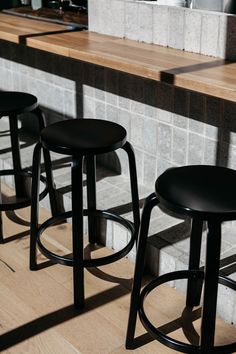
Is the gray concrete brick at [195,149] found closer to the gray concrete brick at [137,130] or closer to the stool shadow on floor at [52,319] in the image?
the gray concrete brick at [137,130]

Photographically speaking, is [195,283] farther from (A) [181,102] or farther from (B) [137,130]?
(B) [137,130]

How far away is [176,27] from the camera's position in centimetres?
263

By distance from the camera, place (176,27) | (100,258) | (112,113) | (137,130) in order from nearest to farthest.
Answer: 1. (100,258)
2. (176,27)
3. (137,130)
4. (112,113)

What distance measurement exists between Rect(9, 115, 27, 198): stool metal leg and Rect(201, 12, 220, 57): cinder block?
104cm

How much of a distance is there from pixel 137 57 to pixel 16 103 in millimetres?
697

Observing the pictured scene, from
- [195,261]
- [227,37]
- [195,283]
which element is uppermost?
[227,37]

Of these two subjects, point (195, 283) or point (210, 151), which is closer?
point (195, 283)

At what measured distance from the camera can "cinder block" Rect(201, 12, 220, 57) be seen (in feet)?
8.04

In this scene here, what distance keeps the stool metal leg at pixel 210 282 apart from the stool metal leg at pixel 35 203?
978 millimetres

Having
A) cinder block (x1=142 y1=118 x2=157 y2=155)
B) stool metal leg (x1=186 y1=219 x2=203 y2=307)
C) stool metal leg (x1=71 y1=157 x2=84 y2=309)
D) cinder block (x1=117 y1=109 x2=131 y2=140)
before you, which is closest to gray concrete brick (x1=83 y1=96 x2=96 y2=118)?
cinder block (x1=117 y1=109 x2=131 y2=140)

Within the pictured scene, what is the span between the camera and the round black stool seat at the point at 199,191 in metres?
1.69

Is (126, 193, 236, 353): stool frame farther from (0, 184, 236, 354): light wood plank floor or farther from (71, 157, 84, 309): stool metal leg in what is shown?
(71, 157, 84, 309): stool metal leg

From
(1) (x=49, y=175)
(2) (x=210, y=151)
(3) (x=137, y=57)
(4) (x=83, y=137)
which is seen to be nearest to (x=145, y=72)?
(3) (x=137, y=57)

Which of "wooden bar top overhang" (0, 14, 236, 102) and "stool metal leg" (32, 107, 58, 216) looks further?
"stool metal leg" (32, 107, 58, 216)
